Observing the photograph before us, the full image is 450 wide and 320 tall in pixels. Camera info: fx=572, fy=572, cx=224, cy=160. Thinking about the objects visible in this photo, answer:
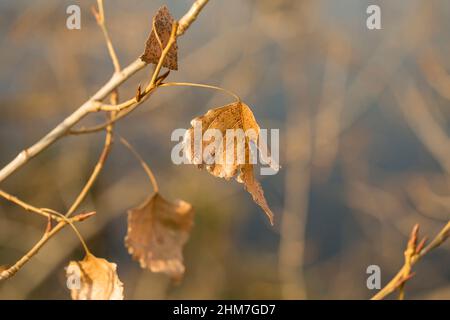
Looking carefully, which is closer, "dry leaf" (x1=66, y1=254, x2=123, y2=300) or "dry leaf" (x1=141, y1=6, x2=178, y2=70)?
"dry leaf" (x1=141, y1=6, x2=178, y2=70)

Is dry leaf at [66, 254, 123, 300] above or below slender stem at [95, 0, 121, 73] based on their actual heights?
below

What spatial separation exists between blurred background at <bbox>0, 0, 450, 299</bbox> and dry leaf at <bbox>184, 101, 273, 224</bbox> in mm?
1625

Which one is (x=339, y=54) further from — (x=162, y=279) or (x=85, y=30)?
(x=162, y=279)

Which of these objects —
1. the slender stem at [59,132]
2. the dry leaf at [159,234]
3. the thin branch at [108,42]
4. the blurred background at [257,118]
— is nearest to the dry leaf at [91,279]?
the dry leaf at [159,234]

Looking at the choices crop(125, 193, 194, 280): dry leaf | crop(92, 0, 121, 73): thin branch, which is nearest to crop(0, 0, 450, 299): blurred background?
crop(92, 0, 121, 73): thin branch

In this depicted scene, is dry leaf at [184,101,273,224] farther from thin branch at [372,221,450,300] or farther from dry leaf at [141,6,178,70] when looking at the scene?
thin branch at [372,221,450,300]

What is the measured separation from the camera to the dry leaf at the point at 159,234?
0.91 metres

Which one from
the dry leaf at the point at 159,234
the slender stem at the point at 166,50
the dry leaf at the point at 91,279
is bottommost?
the dry leaf at the point at 91,279

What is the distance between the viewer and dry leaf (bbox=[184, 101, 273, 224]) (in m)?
0.77

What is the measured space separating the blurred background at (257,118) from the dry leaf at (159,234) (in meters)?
1.52

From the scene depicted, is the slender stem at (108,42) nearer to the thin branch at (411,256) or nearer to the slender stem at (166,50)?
the slender stem at (166,50)
